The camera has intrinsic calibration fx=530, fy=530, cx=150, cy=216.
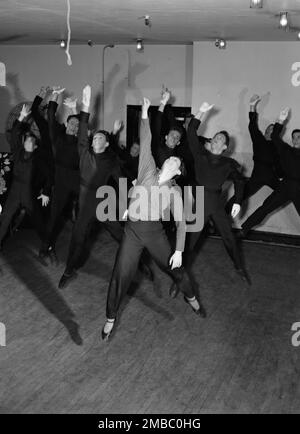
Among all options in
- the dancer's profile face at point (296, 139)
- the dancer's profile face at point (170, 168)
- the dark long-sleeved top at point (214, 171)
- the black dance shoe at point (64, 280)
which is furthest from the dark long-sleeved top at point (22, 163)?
the dancer's profile face at point (296, 139)

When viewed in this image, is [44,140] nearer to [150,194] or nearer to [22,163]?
[22,163]

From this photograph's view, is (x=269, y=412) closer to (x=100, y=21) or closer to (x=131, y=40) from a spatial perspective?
(x=100, y=21)

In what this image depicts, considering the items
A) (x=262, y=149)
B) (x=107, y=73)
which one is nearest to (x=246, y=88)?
(x=262, y=149)

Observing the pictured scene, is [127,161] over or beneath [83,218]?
over

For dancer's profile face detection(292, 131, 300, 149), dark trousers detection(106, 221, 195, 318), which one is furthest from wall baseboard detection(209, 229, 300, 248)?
dark trousers detection(106, 221, 195, 318)

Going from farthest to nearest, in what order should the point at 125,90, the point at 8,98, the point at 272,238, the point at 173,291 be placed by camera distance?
the point at 8,98
the point at 125,90
the point at 272,238
the point at 173,291

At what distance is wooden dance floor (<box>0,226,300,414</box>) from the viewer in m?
3.48

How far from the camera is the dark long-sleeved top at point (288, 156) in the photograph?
20.6ft

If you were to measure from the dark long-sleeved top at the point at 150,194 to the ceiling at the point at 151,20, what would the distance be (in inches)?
43.3

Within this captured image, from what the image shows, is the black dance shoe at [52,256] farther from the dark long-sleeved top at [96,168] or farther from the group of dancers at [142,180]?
the dark long-sleeved top at [96,168]

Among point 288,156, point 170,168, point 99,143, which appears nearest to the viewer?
point 170,168

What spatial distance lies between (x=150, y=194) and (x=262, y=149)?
3.00 meters

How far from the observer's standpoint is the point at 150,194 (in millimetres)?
4137

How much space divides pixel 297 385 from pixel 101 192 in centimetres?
255
